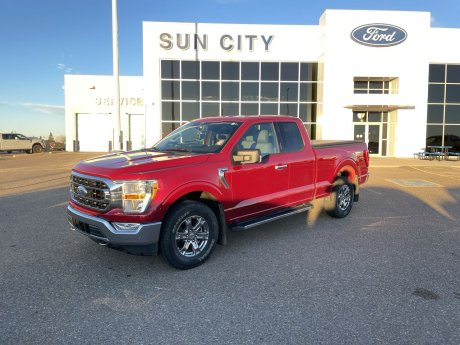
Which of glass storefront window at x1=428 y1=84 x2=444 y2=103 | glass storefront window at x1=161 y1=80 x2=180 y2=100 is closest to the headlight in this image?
glass storefront window at x1=161 y1=80 x2=180 y2=100

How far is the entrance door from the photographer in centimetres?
2481

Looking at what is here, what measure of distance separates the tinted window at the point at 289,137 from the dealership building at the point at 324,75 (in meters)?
18.4

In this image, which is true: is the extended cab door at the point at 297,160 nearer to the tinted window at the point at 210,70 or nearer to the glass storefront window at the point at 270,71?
the tinted window at the point at 210,70

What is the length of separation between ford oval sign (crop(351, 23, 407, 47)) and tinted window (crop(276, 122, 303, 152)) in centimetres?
2039

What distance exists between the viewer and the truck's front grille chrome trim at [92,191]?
13.6ft

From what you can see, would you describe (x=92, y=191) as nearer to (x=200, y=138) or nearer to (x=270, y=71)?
(x=200, y=138)

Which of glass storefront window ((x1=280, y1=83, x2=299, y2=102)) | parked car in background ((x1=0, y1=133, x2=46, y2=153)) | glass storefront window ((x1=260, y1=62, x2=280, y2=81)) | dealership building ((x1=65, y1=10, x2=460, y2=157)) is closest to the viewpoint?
dealership building ((x1=65, y1=10, x2=460, y2=157))

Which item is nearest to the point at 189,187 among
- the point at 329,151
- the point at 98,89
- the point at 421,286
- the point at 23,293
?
the point at 23,293

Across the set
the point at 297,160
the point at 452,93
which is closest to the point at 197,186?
the point at 297,160

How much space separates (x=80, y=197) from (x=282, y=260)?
2.70 meters

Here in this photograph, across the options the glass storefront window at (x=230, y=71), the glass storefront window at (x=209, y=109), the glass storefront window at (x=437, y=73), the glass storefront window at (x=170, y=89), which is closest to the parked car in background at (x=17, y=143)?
the glass storefront window at (x=170, y=89)

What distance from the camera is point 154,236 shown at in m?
4.13

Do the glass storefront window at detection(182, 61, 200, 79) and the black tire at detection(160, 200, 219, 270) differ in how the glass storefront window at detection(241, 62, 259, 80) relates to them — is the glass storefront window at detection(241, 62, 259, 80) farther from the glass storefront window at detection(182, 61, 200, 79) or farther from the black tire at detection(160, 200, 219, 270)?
the black tire at detection(160, 200, 219, 270)

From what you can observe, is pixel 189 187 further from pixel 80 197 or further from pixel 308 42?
pixel 308 42
